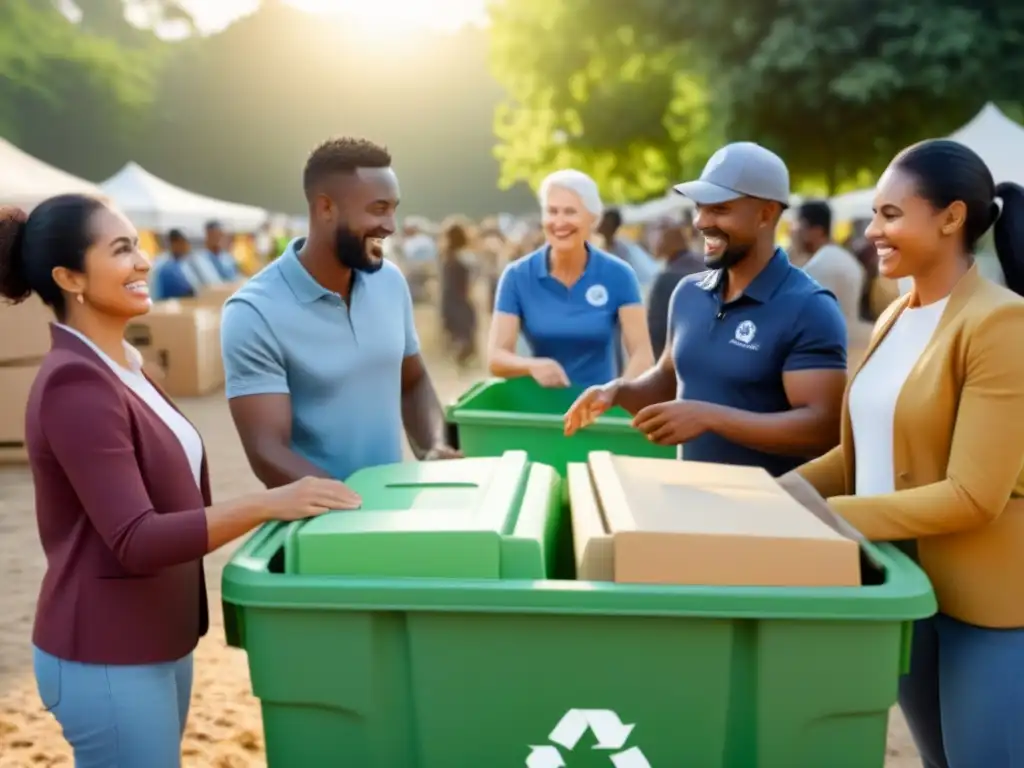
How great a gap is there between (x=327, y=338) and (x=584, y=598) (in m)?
1.20

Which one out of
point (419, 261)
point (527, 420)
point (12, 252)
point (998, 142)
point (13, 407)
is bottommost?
point (13, 407)

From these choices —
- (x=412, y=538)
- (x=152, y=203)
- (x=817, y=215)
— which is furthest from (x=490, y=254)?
(x=412, y=538)

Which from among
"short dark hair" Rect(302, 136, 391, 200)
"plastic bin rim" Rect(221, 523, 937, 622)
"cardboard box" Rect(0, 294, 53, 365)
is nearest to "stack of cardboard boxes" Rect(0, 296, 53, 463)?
"cardboard box" Rect(0, 294, 53, 365)

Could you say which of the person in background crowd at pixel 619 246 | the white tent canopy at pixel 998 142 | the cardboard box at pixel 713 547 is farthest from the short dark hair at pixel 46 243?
the white tent canopy at pixel 998 142

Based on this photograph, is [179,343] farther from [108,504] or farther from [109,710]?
[108,504]

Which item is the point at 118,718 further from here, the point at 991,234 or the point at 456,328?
the point at 456,328

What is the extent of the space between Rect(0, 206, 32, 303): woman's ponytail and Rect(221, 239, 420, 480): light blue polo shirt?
538mm

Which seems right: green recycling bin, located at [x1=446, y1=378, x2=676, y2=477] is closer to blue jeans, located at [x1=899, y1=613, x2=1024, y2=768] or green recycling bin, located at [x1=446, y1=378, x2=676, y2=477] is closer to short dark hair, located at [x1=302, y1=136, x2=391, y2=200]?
short dark hair, located at [x1=302, y1=136, x2=391, y2=200]

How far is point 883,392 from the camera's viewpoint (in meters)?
2.23

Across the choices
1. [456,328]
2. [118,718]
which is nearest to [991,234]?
[118,718]

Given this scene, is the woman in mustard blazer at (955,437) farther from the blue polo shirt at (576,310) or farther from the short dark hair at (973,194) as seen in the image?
the blue polo shirt at (576,310)

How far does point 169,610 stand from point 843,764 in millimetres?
1187

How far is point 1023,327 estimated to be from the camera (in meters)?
2.01

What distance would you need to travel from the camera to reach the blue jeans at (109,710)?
79.3 inches
